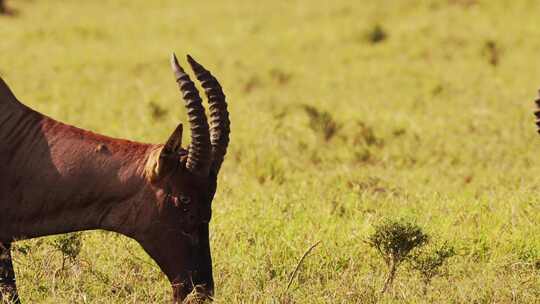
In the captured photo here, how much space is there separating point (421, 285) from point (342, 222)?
1.24m

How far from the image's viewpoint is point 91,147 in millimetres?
5133

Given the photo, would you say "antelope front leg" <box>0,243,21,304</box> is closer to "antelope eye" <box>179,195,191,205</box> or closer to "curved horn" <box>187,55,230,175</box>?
"antelope eye" <box>179,195,191,205</box>

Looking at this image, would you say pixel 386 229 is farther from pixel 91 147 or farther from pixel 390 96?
pixel 390 96

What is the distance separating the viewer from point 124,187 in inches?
198

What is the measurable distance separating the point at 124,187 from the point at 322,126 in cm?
581

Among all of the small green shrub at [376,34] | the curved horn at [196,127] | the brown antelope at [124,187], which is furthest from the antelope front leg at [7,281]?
the small green shrub at [376,34]

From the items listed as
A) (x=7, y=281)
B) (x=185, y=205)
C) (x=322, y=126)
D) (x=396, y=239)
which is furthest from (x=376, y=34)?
(x=185, y=205)

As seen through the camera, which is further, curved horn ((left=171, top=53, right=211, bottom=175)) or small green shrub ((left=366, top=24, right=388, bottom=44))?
small green shrub ((left=366, top=24, right=388, bottom=44))

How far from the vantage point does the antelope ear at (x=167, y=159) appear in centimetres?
479

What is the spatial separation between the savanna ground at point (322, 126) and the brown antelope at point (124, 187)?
0.54 m

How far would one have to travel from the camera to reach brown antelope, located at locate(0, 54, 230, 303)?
16.2ft

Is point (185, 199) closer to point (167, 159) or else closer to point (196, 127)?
point (167, 159)

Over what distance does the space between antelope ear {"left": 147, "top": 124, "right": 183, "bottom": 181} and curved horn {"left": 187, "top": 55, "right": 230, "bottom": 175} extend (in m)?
0.17

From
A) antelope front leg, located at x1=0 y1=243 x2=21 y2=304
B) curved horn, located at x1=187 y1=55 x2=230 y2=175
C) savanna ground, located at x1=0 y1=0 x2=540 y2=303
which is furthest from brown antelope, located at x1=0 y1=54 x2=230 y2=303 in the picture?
savanna ground, located at x1=0 y1=0 x2=540 y2=303
